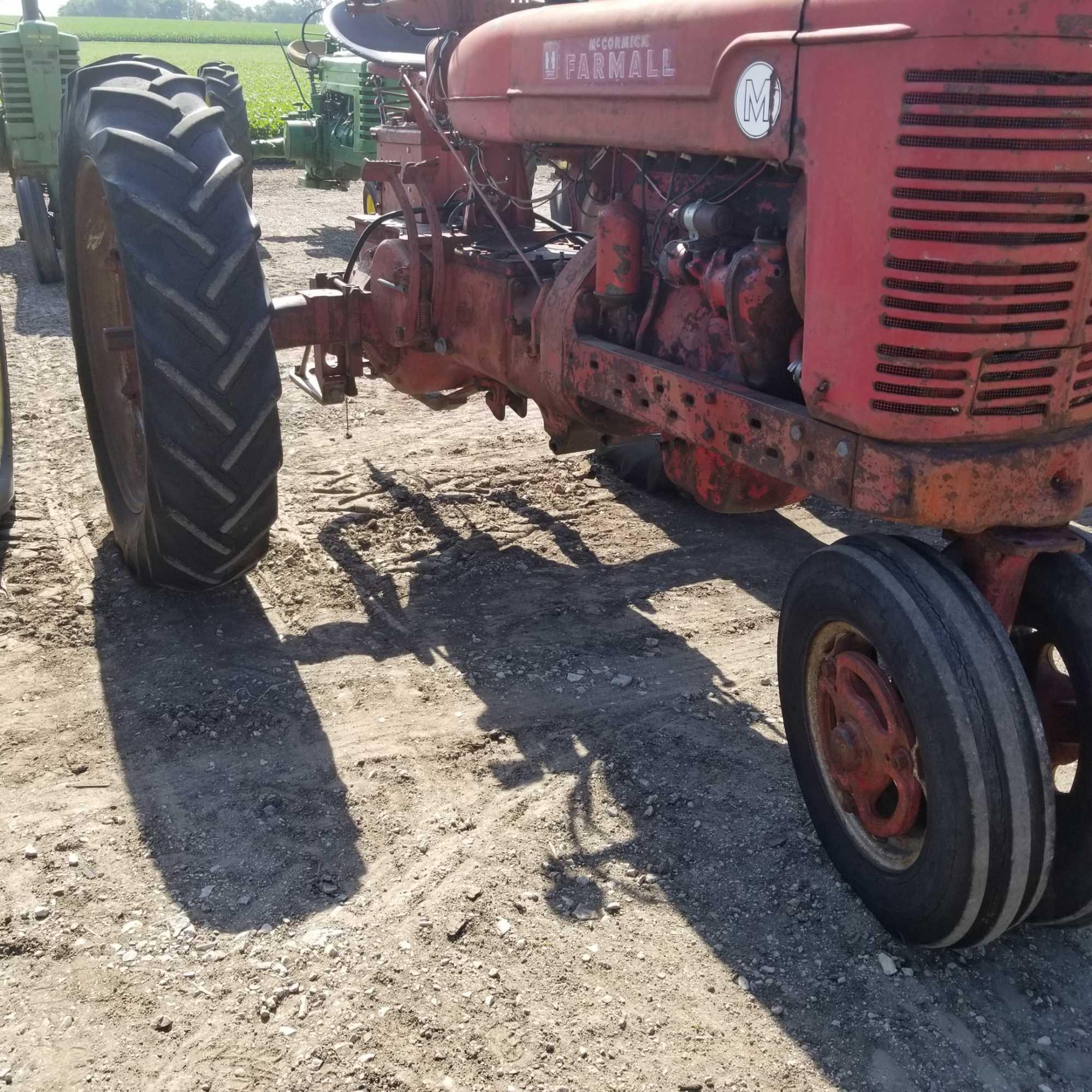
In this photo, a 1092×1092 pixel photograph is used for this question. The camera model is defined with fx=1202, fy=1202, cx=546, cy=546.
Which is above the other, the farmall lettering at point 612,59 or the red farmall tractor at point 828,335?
the farmall lettering at point 612,59

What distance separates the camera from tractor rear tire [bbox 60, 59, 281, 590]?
11.2ft

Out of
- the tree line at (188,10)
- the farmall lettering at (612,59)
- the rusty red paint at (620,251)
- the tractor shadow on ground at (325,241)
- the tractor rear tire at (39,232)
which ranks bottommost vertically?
the tractor shadow on ground at (325,241)

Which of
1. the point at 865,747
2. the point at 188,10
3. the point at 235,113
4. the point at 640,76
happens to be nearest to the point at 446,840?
the point at 865,747

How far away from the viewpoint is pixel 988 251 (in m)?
2.18

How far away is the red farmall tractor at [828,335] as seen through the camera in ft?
7.18

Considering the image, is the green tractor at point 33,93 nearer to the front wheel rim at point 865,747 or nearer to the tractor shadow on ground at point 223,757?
the tractor shadow on ground at point 223,757

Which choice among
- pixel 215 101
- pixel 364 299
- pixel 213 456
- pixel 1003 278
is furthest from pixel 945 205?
pixel 215 101

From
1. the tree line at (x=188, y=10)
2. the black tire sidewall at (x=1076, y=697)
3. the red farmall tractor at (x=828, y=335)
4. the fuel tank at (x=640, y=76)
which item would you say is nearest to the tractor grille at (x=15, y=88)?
the red farmall tractor at (x=828, y=335)

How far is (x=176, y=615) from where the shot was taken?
3.97 metres

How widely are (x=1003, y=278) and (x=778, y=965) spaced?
57.5 inches

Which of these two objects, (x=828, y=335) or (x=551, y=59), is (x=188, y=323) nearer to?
(x=551, y=59)

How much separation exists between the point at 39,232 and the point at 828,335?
8.19 meters

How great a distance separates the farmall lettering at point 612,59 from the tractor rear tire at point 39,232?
6.95 meters

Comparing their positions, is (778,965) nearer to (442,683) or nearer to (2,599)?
(442,683)
